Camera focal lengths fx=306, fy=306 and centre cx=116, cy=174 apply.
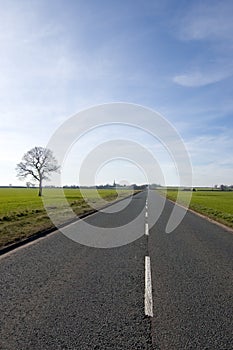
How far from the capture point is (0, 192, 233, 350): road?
377cm

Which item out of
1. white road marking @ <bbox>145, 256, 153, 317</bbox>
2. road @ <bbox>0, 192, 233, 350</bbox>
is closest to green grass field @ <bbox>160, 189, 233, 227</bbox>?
road @ <bbox>0, 192, 233, 350</bbox>

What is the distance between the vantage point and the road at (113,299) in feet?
12.4

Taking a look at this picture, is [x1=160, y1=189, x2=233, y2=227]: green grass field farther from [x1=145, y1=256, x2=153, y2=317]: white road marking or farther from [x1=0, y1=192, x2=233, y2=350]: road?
[x1=145, y1=256, x2=153, y2=317]: white road marking

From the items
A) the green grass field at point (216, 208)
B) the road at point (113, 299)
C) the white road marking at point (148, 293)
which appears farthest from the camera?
the green grass field at point (216, 208)

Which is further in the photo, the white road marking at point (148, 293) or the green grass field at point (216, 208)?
the green grass field at point (216, 208)

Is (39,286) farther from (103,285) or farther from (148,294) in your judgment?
(148,294)

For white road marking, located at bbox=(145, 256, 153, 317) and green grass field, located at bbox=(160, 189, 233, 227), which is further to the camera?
green grass field, located at bbox=(160, 189, 233, 227)

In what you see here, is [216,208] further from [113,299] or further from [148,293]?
[113,299]

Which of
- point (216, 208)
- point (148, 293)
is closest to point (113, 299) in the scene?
point (148, 293)

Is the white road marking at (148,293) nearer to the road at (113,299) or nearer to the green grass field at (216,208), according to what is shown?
the road at (113,299)

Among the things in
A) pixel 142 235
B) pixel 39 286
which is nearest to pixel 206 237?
pixel 142 235

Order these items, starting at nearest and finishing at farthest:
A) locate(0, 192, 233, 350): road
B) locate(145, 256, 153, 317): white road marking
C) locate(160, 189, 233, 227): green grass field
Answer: locate(0, 192, 233, 350): road < locate(145, 256, 153, 317): white road marking < locate(160, 189, 233, 227): green grass field

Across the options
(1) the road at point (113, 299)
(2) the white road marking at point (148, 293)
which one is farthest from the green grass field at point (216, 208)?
(2) the white road marking at point (148, 293)

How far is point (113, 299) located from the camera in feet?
16.9
